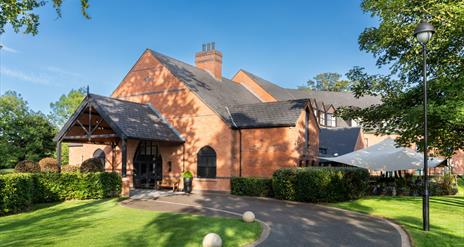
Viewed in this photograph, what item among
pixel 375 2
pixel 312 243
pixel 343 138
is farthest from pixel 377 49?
pixel 343 138

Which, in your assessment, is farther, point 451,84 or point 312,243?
point 451,84

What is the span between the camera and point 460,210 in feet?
51.1

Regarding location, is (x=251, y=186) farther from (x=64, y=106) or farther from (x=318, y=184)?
(x=64, y=106)

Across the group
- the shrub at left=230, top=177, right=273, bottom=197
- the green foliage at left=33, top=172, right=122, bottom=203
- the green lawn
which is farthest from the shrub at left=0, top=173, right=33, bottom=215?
the green lawn

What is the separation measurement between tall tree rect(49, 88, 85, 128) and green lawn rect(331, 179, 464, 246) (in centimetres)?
6225

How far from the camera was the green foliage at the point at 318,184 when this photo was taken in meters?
18.2

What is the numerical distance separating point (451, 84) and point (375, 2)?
556 centimetres

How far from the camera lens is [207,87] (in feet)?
97.2

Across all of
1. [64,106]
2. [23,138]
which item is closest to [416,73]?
[23,138]

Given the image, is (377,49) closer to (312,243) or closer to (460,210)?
(460,210)

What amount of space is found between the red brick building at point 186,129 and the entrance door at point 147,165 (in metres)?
0.07

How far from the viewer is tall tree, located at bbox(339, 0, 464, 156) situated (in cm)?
1479

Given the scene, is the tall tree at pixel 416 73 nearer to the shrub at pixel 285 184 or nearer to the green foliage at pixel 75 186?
the shrub at pixel 285 184

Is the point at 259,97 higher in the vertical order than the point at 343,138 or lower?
higher
